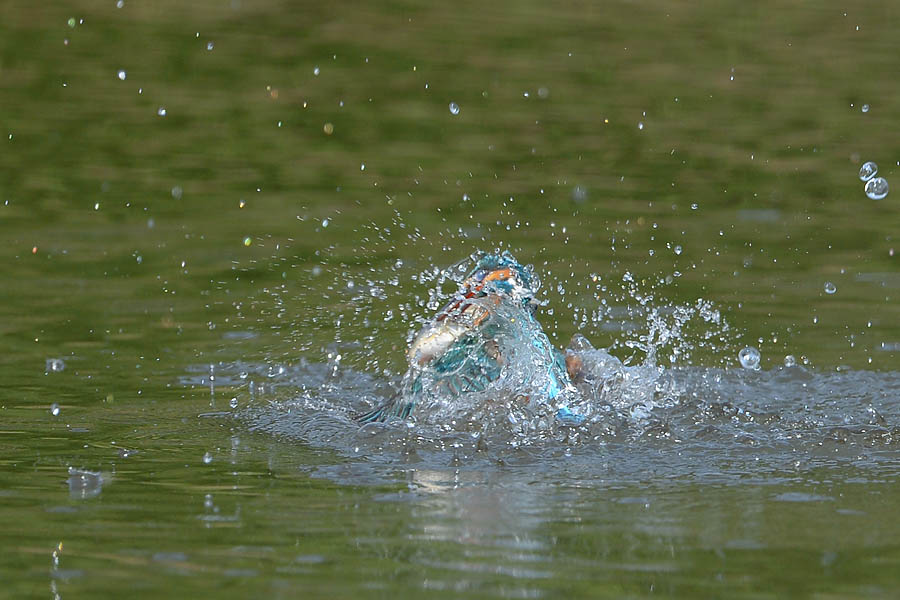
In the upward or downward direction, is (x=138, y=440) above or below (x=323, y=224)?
below

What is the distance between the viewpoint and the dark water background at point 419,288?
5.40 meters

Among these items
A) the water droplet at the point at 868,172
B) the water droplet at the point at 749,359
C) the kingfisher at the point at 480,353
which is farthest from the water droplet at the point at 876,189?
the kingfisher at the point at 480,353

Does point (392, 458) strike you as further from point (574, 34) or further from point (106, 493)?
point (574, 34)

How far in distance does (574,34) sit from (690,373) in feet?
36.2

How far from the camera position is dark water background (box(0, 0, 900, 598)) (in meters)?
5.40

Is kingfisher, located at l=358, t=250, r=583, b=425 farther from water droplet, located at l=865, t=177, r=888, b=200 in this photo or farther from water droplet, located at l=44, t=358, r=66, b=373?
water droplet, located at l=865, t=177, r=888, b=200

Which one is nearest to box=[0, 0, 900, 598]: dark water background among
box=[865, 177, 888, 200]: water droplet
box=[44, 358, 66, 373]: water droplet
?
box=[44, 358, 66, 373]: water droplet

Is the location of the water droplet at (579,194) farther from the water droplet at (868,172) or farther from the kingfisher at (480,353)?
the kingfisher at (480,353)

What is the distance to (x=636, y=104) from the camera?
50.7 feet

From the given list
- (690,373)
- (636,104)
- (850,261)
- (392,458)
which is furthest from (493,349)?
(636,104)

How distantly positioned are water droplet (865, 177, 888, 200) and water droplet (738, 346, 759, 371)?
10.6 ft

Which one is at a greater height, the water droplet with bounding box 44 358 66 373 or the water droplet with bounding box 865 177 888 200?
the water droplet with bounding box 865 177 888 200

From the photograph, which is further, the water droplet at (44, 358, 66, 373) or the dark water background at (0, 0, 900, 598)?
the water droplet at (44, 358, 66, 373)

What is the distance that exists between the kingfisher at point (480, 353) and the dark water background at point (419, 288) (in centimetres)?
28
